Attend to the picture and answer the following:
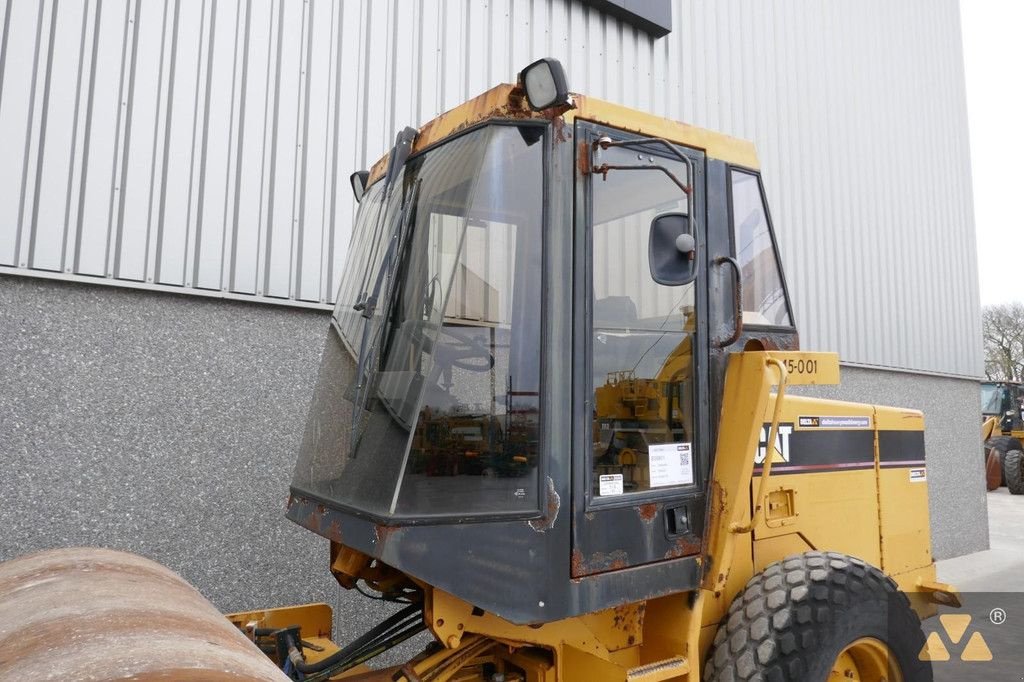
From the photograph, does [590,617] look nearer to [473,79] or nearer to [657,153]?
[657,153]

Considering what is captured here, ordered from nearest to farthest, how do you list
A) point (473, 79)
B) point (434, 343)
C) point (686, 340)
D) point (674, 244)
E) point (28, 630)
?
point (28, 630) < point (434, 343) < point (674, 244) < point (686, 340) < point (473, 79)

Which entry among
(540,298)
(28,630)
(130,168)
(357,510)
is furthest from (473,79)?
(28,630)

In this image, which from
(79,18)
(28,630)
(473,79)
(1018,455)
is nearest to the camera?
(28,630)

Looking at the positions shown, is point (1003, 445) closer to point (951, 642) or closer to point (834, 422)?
point (951, 642)

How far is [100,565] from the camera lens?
269 cm

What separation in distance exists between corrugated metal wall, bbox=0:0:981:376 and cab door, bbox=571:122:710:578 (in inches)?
122

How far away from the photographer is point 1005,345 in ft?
130

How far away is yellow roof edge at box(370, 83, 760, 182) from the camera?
2510mm

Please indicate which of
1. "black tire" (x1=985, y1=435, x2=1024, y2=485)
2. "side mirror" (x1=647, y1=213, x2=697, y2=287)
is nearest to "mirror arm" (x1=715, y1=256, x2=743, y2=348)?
"side mirror" (x1=647, y1=213, x2=697, y2=287)

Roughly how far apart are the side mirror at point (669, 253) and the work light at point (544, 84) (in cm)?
61

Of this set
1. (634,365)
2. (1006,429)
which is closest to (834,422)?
(634,365)

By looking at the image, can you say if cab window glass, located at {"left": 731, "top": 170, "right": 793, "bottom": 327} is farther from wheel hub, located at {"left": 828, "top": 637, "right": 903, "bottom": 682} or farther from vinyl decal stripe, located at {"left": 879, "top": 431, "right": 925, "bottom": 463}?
wheel hub, located at {"left": 828, "top": 637, "right": 903, "bottom": 682}

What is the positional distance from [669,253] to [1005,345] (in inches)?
1787

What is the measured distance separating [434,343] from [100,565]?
1523mm
